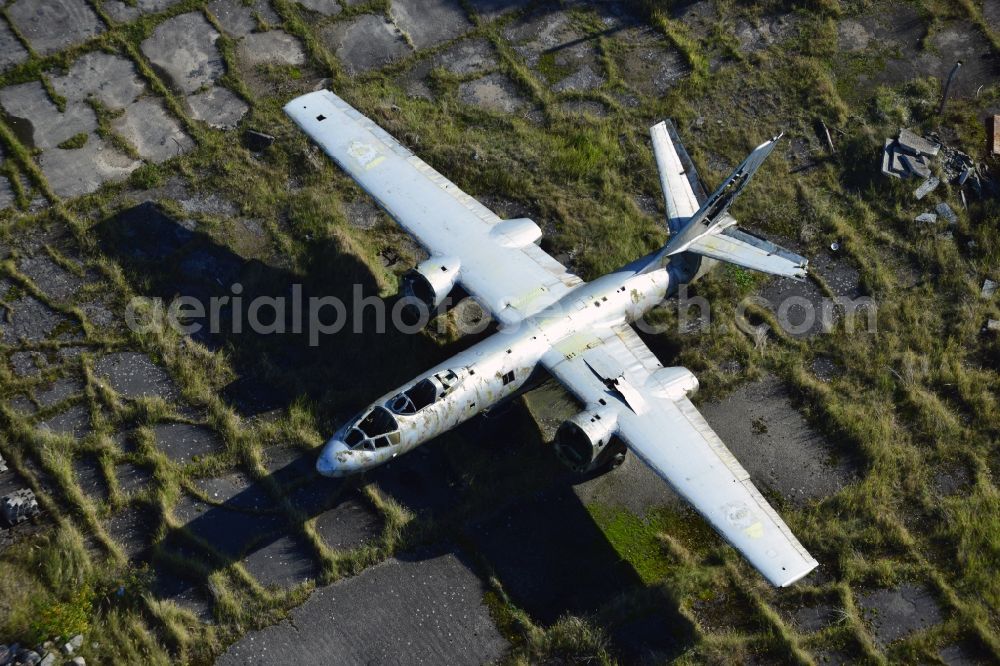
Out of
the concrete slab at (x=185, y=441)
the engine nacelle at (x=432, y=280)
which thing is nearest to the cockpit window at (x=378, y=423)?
the engine nacelle at (x=432, y=280)

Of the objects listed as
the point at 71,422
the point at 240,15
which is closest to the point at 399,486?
A: the point at 71,422

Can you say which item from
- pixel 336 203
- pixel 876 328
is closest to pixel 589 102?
pixel 336 203

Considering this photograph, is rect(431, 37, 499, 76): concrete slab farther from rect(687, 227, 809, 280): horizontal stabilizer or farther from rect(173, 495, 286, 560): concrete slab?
rect(173, 495, 286, 560): concrete slab

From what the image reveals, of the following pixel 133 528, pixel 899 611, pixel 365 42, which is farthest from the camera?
pixel 365 42

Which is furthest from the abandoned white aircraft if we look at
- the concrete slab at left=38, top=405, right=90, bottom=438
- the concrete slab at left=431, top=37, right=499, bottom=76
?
the concrete slab at left=38, top=405, right=90, bottom=438

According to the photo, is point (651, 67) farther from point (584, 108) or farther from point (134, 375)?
point (134, 375)

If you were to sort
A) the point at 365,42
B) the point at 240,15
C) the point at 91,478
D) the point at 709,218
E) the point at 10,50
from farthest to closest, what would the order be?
1. the point at 240,15
2. the point at 365,42
3. the point at 10,50
4. the point at 709,218
5. the point at 91,478
